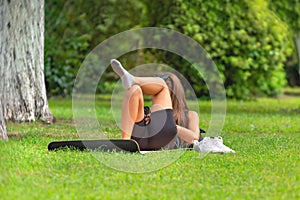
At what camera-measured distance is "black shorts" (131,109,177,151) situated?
324 inches

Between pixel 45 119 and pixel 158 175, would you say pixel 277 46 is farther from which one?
pixel 158 175

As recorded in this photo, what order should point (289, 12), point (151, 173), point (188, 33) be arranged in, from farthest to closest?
point (289, 12) < point (188, 33) < point (151, 173)

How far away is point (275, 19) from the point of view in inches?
722

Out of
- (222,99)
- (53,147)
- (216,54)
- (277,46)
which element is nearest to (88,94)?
(53,147)

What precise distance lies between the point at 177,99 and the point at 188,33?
9.24 meters

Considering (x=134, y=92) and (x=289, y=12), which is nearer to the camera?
(x=134, y=92)

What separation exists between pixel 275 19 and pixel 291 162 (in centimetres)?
1128

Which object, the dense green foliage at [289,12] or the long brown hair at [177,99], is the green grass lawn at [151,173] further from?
the dense green foliage at [289,12]

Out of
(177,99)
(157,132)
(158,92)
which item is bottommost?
(157,132)

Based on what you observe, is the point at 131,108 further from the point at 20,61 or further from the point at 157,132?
the point at 20,61

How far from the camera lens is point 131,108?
7965 mm

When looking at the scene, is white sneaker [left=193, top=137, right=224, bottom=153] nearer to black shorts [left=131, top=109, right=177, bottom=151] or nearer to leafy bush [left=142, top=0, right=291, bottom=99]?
black shorts [left=131, top=109, right=177, bottom=151]

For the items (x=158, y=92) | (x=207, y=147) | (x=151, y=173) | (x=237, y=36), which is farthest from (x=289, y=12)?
(x=151, y=173)

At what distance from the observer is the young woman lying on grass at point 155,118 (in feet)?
26.2
